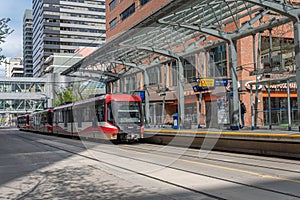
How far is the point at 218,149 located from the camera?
17328 mm

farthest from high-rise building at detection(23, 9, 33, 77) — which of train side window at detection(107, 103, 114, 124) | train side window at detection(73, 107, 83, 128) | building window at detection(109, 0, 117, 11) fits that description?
train side window at detection(107, 103, 114, 124)

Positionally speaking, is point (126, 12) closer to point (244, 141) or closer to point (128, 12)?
point (128, 12)

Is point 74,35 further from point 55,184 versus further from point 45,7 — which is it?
point 55,184

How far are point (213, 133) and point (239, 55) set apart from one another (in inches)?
584

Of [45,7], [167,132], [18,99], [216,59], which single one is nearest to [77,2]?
[45,7]

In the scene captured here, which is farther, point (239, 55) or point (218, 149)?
point (239, 55)

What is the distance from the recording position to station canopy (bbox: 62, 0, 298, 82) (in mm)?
17769

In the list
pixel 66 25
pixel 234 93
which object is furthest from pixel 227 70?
pixel 66 25

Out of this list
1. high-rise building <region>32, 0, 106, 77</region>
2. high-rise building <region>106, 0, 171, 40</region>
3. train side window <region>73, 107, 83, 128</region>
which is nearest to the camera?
train side window <region>73, 107, 83, 128</region>

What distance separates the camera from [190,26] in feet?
65.8

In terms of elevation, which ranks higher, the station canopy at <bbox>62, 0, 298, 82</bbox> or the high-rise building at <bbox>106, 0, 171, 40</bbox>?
the high-rise building at <bbox>106, 0, 171, 40</bbox>

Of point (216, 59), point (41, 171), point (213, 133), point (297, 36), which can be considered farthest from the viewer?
point (216, 59)

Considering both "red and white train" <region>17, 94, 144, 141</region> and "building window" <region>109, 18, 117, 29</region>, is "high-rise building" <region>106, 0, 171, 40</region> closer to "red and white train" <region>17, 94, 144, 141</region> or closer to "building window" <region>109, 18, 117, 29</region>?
"building window" <region>109, 18, 117, 29</region>

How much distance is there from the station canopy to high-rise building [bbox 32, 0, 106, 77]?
97.1 metres
